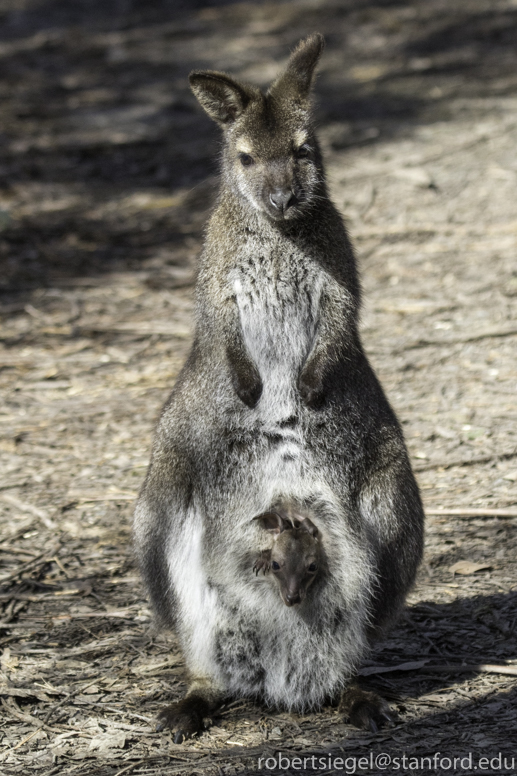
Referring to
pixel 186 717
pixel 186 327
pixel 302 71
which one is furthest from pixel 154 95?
pixel 186 717

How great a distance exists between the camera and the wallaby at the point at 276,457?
2887 millimetres

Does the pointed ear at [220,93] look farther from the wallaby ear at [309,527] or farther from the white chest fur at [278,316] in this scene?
the wallaby ear at [309,527]

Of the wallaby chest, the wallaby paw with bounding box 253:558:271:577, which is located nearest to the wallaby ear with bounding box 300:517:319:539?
the wallaby paw with bounding box 253:558:271:577

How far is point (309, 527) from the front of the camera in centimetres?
288

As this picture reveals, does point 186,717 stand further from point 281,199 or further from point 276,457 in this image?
point 281,199

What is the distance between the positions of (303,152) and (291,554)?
121 cm

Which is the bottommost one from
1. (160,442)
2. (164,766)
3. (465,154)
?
(164,766)

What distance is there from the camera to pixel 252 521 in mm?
2920

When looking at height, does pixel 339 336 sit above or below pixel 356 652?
above

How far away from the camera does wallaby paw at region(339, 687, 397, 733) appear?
279 centimetres

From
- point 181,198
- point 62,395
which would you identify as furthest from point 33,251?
point 62,395

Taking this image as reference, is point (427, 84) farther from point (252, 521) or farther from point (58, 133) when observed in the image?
point (252, 521)

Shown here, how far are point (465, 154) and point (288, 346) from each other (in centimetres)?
577

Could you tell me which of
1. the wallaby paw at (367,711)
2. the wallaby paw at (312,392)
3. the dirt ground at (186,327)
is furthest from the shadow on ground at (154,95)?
the wallaby paw at (367,711)
